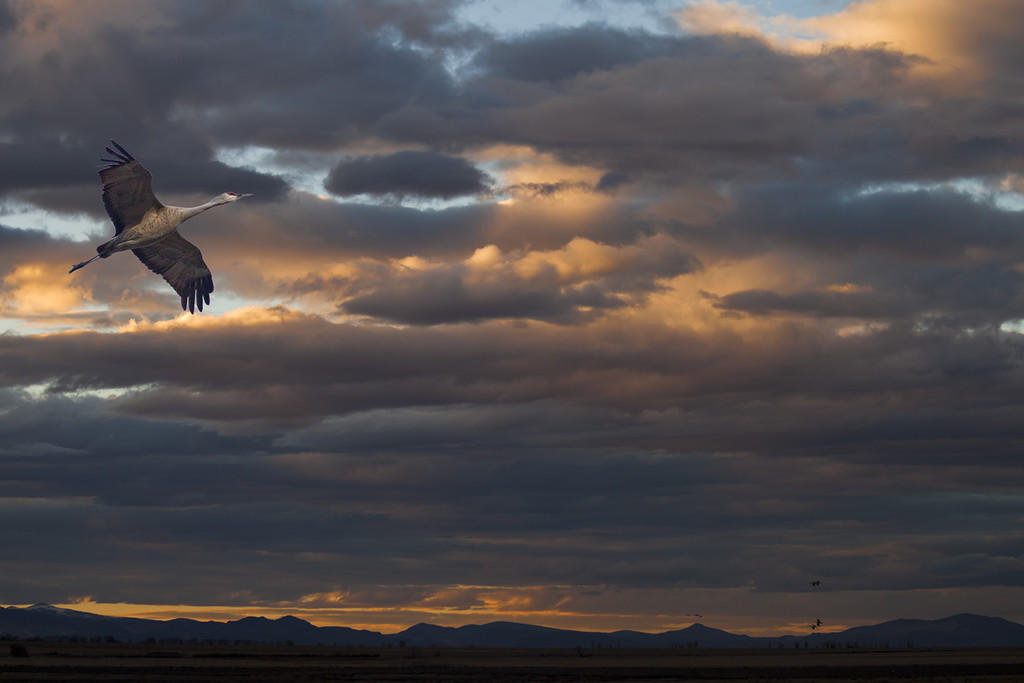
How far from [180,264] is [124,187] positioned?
6138mm

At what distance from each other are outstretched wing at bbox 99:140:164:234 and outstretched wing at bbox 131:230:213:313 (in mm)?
4575

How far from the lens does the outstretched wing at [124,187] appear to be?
52.8m

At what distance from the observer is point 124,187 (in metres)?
52.9

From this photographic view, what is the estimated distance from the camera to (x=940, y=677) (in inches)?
3792

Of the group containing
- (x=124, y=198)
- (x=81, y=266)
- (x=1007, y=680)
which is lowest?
(x=1007, y=680)

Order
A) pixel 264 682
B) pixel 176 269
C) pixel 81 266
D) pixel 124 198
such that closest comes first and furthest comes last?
pixel 81 266 < pixel 124 198 < pixel 176 269 < pixel 264 682

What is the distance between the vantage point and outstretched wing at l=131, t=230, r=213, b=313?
190ft

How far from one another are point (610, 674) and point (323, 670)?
24.3 m

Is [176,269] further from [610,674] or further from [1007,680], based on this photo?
[1007,680]

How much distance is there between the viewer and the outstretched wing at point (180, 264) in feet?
190

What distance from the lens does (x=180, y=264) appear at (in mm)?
58188

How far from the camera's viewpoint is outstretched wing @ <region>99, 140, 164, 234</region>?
52.8 metres

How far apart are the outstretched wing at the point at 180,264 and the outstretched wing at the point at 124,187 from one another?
15.0 feet

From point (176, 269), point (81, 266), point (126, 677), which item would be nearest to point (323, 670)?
point (126, 677)
